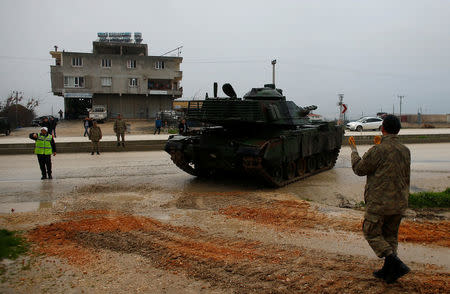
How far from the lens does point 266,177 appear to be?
9523mm

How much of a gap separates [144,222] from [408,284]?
4.00m

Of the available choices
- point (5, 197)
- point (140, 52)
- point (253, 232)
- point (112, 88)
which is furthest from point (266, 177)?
point (140, 52)

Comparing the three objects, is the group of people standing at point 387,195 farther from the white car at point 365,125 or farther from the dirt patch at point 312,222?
the white car at point 365,125

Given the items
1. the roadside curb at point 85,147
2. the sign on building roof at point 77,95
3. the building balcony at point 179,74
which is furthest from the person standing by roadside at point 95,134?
the building balcony at point 179,74

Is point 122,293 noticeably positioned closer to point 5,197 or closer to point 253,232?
point 253,232

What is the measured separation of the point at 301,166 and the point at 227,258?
730 centimetres

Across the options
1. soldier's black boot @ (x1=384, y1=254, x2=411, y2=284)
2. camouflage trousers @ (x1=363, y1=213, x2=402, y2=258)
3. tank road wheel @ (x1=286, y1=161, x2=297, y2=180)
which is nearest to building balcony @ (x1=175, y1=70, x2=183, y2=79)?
tank road wheel @ (x1=286, y1=161, x2=297, y2=180)

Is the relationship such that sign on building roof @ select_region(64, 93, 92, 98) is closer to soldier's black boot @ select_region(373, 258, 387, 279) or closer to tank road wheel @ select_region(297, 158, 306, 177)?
tank road wheel @ select_region(297, 158, 306, 177)

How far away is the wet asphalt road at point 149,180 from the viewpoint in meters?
8.92

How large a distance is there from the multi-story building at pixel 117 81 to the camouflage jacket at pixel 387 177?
42.6 m

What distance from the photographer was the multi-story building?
43.3 meters

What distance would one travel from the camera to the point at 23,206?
25.9 ft

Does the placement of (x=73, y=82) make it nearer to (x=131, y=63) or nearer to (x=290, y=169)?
(x=131, y=63)

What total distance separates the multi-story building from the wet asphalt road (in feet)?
98.3
